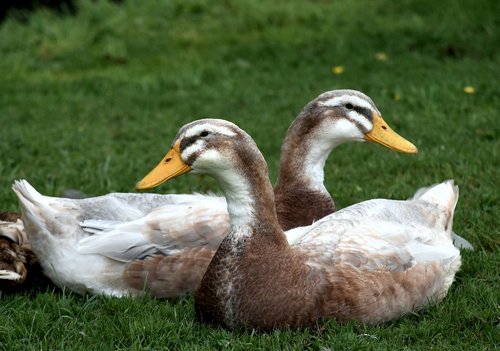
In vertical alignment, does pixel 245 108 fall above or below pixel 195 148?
below

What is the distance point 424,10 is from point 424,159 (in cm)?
615

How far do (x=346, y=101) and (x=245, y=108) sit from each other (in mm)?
4272

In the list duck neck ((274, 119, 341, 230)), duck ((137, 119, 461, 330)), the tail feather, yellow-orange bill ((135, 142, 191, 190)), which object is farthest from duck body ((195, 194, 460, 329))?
the tail feather

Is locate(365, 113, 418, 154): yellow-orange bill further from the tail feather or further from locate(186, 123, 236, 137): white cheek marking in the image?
the tail feather

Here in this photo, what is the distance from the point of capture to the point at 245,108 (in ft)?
32.2

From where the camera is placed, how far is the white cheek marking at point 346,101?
5.59 m

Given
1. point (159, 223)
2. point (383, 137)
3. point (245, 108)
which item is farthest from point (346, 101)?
point (245, 108)

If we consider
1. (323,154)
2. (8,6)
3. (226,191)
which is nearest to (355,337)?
(226,191)

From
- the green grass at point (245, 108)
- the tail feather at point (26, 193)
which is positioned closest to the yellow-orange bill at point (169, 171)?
the green grass at point (245, 108)

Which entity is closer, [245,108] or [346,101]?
[346,101]

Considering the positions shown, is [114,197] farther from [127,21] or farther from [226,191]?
[127,21]

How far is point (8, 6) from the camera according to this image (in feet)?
46.3

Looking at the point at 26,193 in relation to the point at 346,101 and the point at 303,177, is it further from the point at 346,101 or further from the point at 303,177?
the point at 346,101

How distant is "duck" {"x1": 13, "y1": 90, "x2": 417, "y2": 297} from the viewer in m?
5.16
